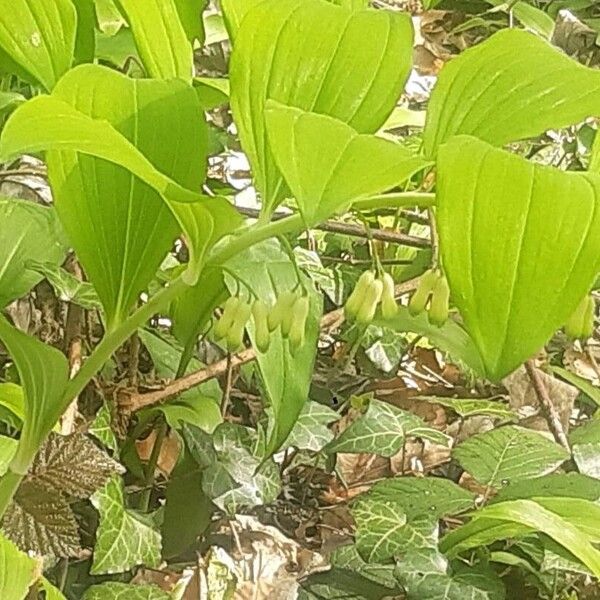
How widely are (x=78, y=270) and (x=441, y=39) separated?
5.25 ft

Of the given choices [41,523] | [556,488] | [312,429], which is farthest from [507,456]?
[41,523]

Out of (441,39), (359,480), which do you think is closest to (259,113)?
(359,480)

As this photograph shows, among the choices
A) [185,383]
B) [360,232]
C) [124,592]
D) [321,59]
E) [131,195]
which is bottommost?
[124,592]

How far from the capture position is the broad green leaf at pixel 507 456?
0.88m

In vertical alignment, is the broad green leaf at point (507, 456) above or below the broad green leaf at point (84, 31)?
below

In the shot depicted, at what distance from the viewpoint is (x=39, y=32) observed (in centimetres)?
58

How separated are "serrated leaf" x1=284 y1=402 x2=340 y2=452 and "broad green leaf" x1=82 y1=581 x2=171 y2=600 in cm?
20

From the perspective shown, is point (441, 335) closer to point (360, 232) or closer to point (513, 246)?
point (360, 232)

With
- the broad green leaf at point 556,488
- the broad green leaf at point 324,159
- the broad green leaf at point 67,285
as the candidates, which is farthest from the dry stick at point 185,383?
the broad green leaf at point 324,159

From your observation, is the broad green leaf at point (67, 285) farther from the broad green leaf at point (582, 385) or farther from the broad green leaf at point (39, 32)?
the broad green leaf at point (582, 385)

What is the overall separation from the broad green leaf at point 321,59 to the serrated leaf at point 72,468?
33cm

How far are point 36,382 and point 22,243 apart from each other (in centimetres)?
24

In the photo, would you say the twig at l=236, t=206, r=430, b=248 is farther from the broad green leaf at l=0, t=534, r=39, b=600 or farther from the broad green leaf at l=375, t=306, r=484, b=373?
the broad green leaf at l=0, t=534, r=39, b=600

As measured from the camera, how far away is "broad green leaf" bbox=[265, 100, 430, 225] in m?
0.41
